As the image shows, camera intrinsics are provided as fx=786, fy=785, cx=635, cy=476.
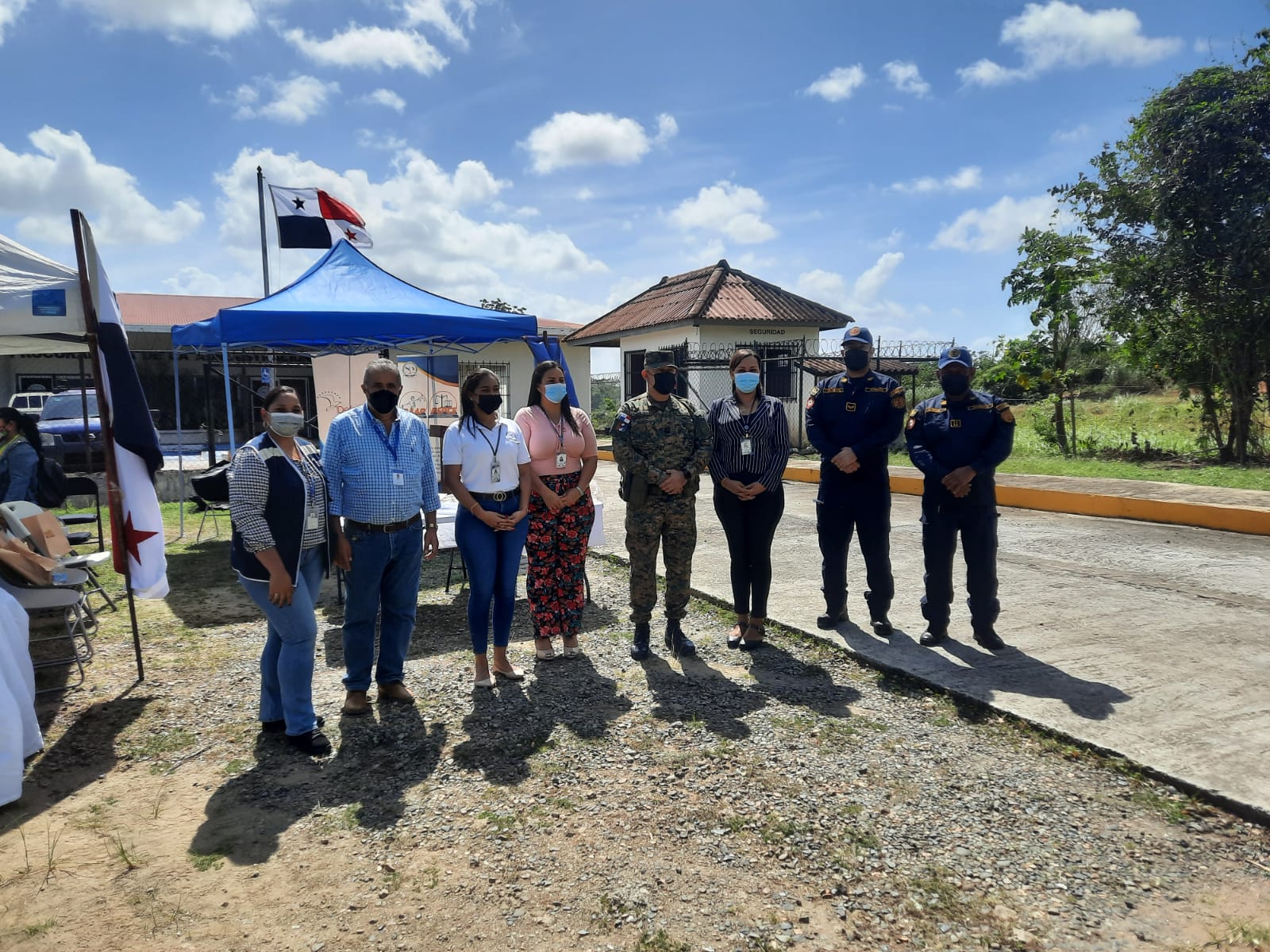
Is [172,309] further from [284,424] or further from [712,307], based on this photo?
[284,424]

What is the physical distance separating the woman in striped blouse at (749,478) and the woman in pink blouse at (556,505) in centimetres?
79

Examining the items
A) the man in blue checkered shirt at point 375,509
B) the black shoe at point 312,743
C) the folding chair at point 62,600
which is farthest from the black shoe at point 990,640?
the folding chair at point 62,600

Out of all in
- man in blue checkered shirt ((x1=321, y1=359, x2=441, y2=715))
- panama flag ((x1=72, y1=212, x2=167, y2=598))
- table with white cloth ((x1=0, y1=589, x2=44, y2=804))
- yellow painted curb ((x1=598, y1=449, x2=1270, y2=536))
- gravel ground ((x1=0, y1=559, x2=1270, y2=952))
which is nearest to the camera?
gravel ground ((x1=0, y1=559, x2=1270, y2=952))

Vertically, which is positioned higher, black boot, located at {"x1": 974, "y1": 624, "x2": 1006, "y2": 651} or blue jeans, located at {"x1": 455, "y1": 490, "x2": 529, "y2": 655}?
blue jeans, located at {"x1": 455, "y1": 490, "x2": 529, "y2": 655}

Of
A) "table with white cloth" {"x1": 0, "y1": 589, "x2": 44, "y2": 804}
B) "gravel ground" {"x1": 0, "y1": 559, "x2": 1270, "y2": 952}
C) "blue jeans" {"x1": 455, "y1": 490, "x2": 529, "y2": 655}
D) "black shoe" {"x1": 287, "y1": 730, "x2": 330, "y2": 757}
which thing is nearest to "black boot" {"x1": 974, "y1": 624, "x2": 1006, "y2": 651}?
"gravel ground" {"x1": 0, "y1": 559, "x2": 1270, "y2": 952}

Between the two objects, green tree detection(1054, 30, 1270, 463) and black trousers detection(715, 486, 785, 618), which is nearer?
black trousers detection(715, 486, 785, 618)

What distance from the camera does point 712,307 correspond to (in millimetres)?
18344

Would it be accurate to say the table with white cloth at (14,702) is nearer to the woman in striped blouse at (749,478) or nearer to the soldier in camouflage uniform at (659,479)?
the soldier in camouflage uniform at (659,479)

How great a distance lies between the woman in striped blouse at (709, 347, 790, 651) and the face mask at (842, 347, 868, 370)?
0.52 meters

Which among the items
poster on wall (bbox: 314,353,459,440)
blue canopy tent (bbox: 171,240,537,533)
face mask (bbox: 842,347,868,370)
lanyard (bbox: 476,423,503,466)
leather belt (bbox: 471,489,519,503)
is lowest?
leather belt (bbox: 471,489,519,503)

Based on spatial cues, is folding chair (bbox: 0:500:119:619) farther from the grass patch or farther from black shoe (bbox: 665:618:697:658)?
black shoe (bbox: 665:618:697:658)

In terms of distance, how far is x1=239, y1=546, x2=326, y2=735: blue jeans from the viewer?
339 centimetres

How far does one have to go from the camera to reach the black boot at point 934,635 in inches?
184

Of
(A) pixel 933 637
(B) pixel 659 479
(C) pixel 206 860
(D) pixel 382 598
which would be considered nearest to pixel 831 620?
(A) pixel 933 637
